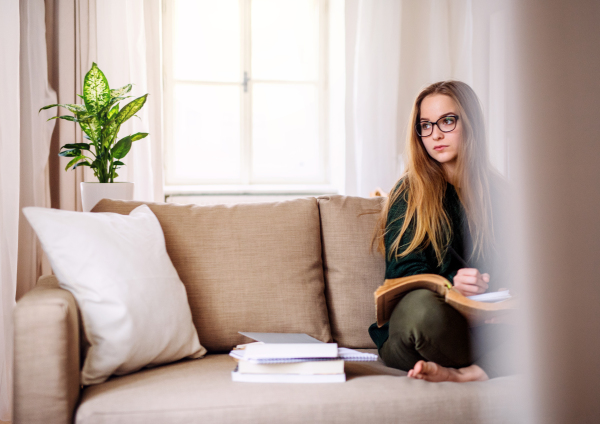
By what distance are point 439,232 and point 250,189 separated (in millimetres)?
1887

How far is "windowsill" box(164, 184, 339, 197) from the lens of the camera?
2.91 m

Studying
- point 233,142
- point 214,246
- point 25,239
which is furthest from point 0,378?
point 233,142

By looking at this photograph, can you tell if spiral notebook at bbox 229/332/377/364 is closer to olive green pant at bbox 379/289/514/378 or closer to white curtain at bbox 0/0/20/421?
olive green pant at bbox 379/289/514/378

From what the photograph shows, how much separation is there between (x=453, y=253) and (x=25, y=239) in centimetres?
173

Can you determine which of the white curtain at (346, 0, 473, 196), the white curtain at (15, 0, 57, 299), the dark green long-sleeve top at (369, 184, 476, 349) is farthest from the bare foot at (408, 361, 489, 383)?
the white curtain at (346, 0, 473, 196)

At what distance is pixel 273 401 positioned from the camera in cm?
94

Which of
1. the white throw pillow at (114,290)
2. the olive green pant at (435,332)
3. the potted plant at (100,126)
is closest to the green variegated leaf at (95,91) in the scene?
the potted plant at (100,126)

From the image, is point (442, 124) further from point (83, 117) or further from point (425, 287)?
point (83, 117)

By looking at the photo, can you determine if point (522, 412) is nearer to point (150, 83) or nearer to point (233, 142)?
point (150, 83)

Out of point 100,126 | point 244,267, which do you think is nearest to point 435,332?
point 244,267

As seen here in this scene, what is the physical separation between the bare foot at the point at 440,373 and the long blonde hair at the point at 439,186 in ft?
0.97

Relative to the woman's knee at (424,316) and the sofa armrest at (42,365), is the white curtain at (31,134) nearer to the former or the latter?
the sofa armrest at (42,365)

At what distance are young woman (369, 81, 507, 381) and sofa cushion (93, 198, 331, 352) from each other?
197 mm

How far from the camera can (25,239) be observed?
2.09 metres
